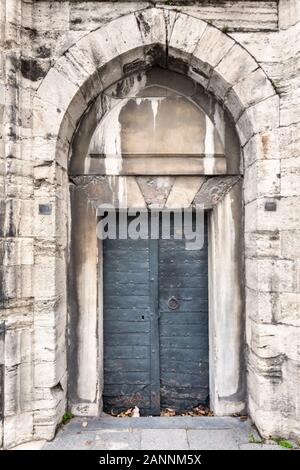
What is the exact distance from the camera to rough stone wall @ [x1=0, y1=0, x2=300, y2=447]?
2.54 metres

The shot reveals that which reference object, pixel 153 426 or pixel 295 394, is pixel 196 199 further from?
pixel 153 426

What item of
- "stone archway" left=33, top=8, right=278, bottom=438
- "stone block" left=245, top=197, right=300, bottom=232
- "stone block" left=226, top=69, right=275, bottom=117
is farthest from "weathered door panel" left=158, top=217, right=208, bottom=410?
"stone block" left=226, top=69, right=275, bottom=117

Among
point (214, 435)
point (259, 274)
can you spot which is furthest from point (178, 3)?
point (214, 435)

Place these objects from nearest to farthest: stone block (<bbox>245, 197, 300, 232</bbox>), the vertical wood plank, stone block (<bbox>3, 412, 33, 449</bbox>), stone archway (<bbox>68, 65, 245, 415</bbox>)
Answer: stone block (<bbox>3, 412, 33, 449</bbox>)
stone block (<bbox>245, 197, 300, 232</bbox>)
stone archway (<bbox>68, 65, 245, 415</bbox>)
the vertical wood plank

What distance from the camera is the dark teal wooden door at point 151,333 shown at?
3.21 m

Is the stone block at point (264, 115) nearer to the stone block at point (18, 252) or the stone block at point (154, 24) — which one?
the stone block at point (154, 24)

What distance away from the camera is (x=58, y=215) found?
2.75m

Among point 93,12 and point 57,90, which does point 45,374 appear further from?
point 93,12

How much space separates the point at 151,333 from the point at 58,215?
1.43 m

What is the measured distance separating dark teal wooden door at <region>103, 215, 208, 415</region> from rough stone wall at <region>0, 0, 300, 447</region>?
61 centimetres

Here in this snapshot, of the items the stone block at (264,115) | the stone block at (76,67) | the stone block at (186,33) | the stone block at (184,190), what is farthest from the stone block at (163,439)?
the stone block at (186,33)

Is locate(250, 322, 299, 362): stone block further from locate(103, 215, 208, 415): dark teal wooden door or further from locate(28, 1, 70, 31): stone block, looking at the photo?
locate(28, 1, 70, 31): stone block

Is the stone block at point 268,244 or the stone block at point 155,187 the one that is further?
the stone block at point 155,187

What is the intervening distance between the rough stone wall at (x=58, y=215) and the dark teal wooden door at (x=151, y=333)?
1.99 ft
